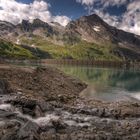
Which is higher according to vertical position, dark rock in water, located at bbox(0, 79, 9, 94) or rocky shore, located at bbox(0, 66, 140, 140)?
dark rock in water, located at bbox(0, 79, 9, 94)

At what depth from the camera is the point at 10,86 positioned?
201ft

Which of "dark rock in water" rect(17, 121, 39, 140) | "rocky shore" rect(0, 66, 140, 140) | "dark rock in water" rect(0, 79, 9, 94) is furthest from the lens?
"dark rock in water" rect(0, 79, 9, 94)

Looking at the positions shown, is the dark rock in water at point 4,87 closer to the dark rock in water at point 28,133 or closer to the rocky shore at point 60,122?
the rocky shore at point 60,122

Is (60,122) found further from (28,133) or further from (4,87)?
(4,87)

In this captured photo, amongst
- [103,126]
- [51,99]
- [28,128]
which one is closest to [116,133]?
[103,126]

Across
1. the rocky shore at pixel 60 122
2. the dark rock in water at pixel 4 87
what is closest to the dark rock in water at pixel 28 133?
the rocky shore at pixel 60 122

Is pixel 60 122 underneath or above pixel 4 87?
underneath

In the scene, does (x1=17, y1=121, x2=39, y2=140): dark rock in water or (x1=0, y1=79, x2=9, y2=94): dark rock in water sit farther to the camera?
(x1=0, y1=79, x2=9, y2=94): dark rock in water

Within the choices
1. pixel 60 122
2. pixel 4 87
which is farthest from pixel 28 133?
pixel 4 87

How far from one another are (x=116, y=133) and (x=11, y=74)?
43094mm

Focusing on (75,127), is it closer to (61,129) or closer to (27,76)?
(61,129)

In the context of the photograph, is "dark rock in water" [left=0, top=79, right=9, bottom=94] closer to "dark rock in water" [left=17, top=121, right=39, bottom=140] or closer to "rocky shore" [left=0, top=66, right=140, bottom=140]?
"rocky shore" [left=0, top=66, right=140, bottom=140]

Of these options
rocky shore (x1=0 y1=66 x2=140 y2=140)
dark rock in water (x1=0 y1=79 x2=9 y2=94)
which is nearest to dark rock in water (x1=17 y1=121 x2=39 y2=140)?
rocky shore (x1=0 y1=66 x2=140 y2=140)

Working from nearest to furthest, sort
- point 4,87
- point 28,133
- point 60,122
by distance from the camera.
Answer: point 28,133 < point 60,122 < point 4,87
